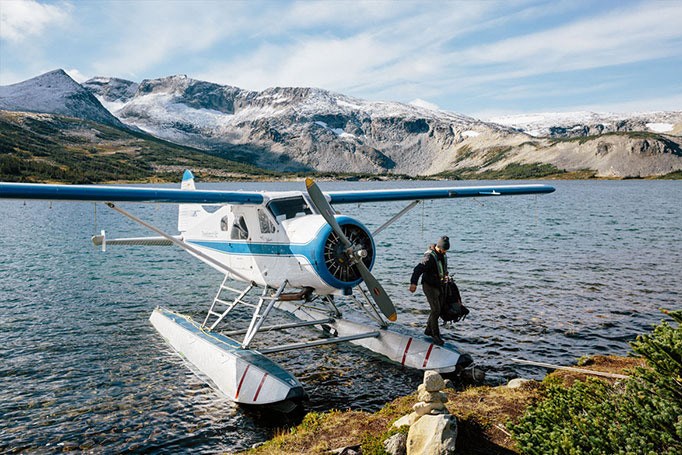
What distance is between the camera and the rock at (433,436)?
6.10 metres

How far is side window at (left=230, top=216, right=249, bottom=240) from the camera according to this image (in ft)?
41.0

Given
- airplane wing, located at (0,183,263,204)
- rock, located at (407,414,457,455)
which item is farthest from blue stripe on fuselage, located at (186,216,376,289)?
rock, located at (407,414,457,455)

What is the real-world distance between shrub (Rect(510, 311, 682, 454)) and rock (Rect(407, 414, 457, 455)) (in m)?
1.09

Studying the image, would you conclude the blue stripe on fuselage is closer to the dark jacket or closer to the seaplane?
the seaplane

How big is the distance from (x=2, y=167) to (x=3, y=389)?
161 m

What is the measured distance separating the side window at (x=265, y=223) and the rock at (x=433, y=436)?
613cm

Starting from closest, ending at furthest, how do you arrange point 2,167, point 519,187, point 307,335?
point 307,335 → point 519,187 → point 2,167

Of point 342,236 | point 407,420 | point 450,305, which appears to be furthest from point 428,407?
point 450,305

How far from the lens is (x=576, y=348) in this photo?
42.1 feet

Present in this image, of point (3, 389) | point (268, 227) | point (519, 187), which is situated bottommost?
point (3, 389)

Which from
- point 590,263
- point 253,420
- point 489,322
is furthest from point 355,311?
point 590,263

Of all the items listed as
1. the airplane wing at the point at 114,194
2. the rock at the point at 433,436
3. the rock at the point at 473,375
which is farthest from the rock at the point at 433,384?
the airplane wing at the point at 114,194

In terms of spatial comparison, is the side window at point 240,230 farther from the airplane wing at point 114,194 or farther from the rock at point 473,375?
the rock at point 473,375

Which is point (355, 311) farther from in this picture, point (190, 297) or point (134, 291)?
point (134, 291)
